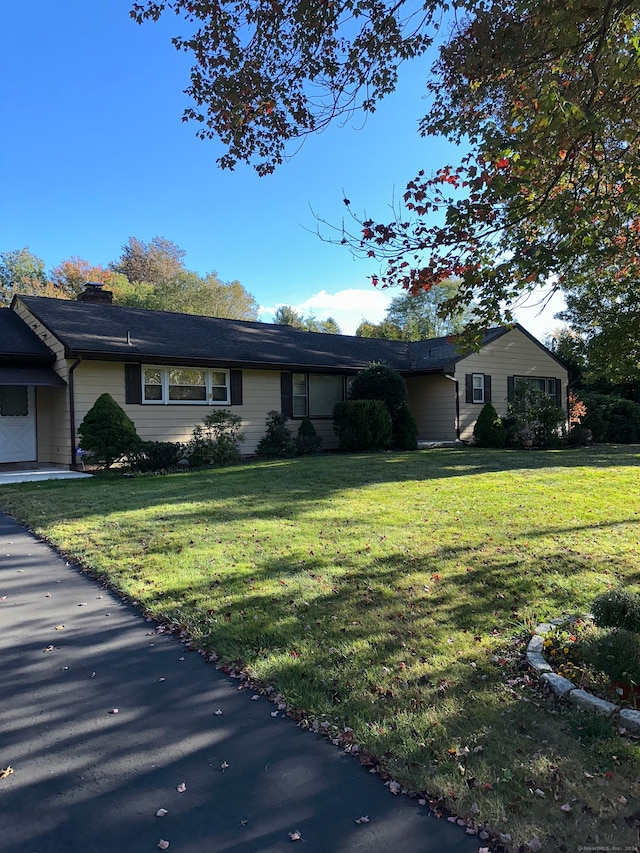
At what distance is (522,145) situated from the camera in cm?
391

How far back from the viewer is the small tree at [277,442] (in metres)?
15.2

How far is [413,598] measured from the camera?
4121 millimetres

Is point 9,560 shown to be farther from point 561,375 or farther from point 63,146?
point 561,375

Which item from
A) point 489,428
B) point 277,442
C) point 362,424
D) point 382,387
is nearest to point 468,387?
point 489,428

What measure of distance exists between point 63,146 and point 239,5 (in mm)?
18492

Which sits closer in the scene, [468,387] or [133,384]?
[133,384]

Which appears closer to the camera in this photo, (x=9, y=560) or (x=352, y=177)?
(x=9, y=560)

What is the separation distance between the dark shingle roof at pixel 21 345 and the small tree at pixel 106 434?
270 centimetres

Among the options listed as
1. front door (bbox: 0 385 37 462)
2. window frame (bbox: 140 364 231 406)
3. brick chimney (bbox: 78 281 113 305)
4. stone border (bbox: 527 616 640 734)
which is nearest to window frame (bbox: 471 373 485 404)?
window frame (bbox: 140 364 231 406)

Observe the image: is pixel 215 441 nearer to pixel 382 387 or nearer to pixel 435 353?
pixel 382 387

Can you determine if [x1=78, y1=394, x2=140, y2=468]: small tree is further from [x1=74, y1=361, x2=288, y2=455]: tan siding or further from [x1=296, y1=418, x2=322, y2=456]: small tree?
[x1=296, y1=418, x2=322, y2=456]: small tree

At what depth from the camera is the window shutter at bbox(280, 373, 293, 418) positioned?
16.4 m

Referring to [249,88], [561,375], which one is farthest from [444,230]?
[561,375]

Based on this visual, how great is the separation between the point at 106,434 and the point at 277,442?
196 inches
